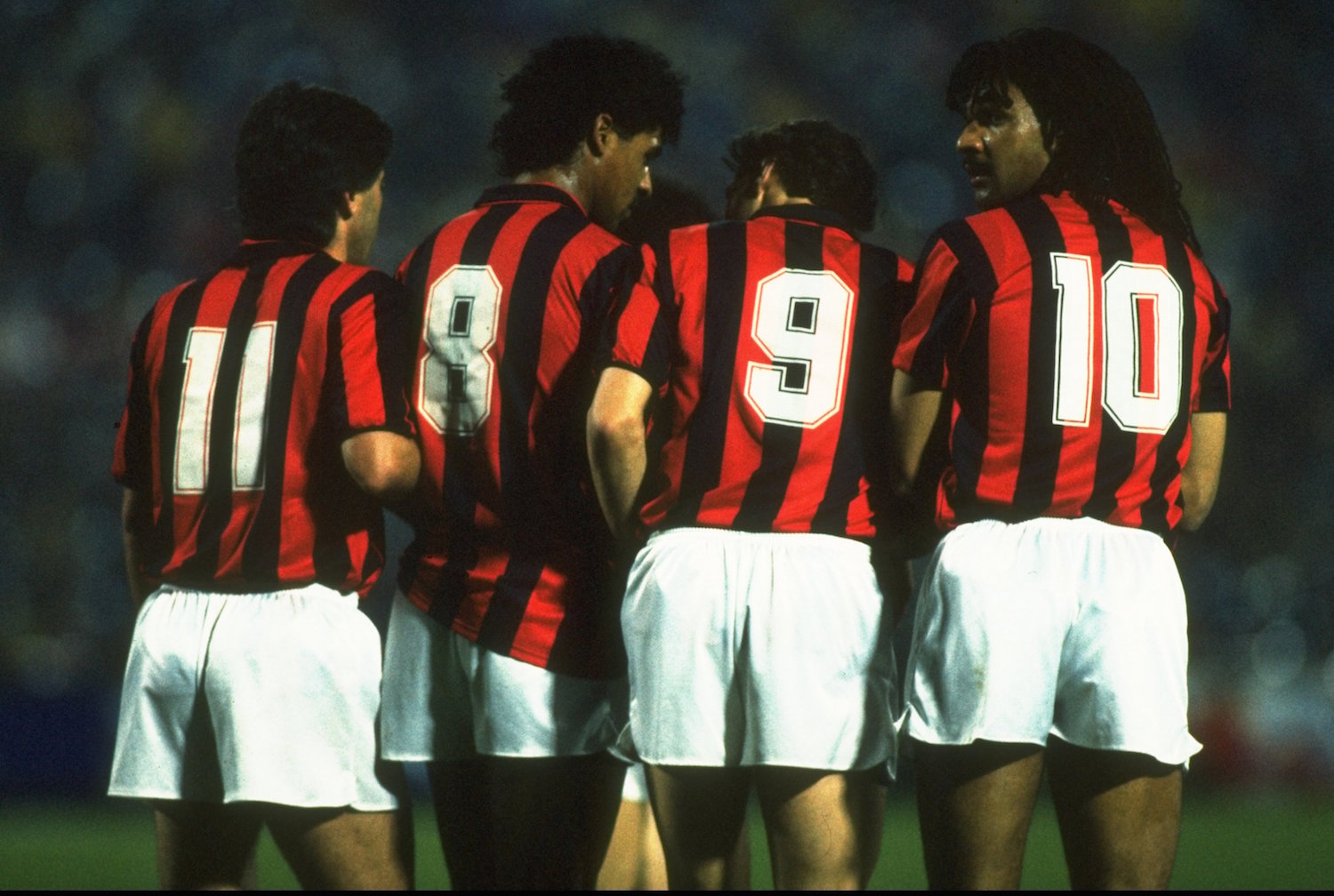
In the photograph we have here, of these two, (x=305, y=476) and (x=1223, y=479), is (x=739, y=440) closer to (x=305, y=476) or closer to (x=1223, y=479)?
(x=305, y=476)

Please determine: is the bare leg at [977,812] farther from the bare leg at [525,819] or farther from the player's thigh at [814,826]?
the bare leg at [525,819]

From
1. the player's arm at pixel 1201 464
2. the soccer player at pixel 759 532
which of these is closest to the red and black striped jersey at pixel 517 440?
the soccer player at pixel 759 532

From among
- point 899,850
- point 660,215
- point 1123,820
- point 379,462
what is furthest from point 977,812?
point 899,850

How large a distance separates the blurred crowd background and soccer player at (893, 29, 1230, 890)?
8.60 m

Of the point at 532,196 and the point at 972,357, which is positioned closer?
the point at 972,357

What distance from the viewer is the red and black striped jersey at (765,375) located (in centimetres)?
257

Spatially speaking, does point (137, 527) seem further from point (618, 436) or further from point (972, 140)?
point (972, 140)

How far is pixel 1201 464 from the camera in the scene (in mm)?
2660

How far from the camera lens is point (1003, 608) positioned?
2.33 m

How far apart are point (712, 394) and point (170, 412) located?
0.93 metres

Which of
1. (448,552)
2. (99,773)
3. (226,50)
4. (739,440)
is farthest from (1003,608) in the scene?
(226,50)

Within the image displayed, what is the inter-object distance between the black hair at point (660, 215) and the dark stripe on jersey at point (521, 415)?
926mm

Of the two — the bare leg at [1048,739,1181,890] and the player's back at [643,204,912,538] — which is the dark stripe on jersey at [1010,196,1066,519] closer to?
the player's back at [643,204,912,538]

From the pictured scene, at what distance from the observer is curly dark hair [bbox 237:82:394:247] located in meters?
2.71
